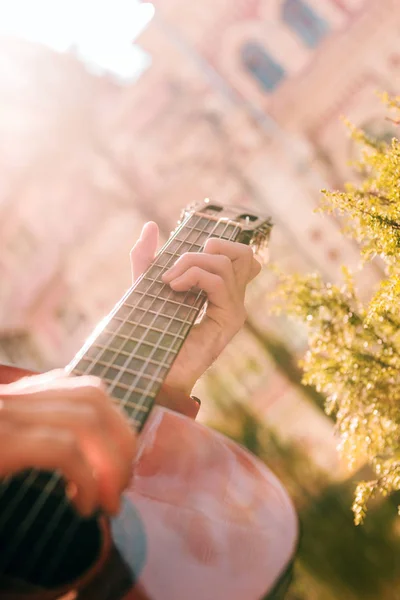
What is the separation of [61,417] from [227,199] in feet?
43.2

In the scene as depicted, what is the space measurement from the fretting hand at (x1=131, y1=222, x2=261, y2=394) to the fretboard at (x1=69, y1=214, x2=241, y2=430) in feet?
0.36

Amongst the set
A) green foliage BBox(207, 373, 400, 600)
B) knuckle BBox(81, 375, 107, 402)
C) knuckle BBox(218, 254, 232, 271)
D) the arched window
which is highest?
the arched window

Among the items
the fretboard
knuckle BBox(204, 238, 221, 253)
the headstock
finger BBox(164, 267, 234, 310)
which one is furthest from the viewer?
the headstock

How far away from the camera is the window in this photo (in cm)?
1361

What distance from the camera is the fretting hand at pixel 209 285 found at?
2.51 meters

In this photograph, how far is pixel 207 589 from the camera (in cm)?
142

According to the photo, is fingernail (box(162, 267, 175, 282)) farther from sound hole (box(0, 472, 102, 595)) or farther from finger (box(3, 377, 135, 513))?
sound hole (box(0, 472, 102, 595))

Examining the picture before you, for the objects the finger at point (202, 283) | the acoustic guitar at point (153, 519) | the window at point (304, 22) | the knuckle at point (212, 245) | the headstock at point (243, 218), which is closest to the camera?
the acoustic guitar at point (153, 519)

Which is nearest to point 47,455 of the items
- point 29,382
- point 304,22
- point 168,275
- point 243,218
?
point 29,382

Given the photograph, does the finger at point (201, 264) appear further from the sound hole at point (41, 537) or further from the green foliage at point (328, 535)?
the green foliage at point (328, 535)

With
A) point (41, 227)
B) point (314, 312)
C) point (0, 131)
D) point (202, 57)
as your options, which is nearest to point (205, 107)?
point (202, 57)

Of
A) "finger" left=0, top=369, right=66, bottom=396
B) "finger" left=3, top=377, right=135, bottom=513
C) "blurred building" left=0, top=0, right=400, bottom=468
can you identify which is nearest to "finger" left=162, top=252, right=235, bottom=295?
"finger" left=0, top=369, right=66, bottom=396

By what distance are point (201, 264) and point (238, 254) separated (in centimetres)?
27

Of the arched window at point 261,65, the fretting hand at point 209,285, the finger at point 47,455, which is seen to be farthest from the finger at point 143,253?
the arched window at point 261,65
